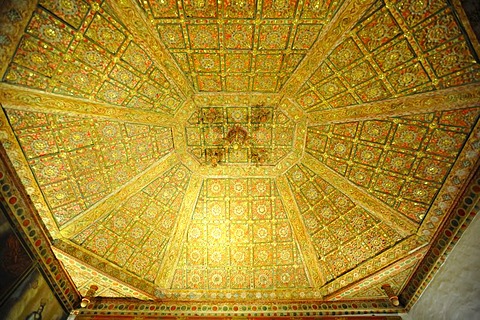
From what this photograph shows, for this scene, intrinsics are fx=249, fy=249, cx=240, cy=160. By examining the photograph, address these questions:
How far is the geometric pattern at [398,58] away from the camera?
4031 millimetres

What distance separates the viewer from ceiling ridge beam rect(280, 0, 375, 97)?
4.33 m

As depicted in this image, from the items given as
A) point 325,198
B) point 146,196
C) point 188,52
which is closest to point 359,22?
point 188,52

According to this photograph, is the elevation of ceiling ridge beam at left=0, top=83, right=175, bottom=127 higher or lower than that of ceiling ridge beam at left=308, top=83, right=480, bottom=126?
lower

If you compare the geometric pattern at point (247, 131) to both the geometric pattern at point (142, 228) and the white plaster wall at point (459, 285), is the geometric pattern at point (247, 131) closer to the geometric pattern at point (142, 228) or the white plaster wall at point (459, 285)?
the geometric pattern at point (142, 228)

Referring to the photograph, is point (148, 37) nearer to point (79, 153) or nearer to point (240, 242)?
point (79, 153)

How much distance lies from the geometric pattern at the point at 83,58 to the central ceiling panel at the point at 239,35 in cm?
71

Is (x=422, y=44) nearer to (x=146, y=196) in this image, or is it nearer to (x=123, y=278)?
(x=146, y=196)

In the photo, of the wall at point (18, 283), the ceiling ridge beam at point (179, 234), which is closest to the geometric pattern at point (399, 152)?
the ceiling ridge beam at point (179, 234)

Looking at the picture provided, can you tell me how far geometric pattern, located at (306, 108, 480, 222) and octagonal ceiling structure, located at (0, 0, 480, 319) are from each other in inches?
1.1

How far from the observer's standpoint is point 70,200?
5172 mm

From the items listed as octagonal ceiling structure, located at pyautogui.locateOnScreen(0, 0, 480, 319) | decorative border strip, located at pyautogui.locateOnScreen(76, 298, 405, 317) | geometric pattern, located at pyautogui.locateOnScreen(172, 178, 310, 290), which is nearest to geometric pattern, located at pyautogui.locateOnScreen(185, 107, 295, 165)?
octagonal ceiling structure, located at pyautogui.locateOnScreen(0, 0, 480, 319)

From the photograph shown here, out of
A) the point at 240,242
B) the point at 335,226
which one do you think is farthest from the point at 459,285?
the point at 240,242

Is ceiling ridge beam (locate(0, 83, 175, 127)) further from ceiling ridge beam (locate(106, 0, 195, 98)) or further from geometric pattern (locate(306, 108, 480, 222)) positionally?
geometric pattern (locate(306, 108, 480, 222))

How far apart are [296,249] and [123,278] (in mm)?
4320
